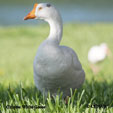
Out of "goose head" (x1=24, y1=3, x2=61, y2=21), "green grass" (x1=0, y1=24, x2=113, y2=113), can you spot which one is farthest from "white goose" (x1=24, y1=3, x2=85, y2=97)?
"green grass" (x1=0, y1=24, x2=113, y2=113)

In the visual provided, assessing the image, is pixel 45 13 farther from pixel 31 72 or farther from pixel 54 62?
pixel 31 72

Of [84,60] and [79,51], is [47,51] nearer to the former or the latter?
[84,60]

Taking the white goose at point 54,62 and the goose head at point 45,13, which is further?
the goose head at point 45,13

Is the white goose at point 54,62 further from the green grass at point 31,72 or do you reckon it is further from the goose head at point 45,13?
the green grass at point 31,72

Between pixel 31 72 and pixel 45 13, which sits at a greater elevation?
pixel 45 13

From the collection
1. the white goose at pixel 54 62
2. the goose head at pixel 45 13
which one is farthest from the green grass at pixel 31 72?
the goose head at pixel 45 13

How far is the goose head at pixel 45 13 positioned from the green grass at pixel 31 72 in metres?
0.92

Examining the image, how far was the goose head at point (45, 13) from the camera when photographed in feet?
11.6

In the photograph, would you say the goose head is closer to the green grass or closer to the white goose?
the white goose

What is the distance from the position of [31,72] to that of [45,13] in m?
3.29

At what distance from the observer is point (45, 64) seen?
3369mm

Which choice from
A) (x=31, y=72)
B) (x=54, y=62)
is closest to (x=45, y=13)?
(x=54, y=62)

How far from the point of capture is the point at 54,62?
335cm

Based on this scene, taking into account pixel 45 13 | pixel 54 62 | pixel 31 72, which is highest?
pixel 45 13
